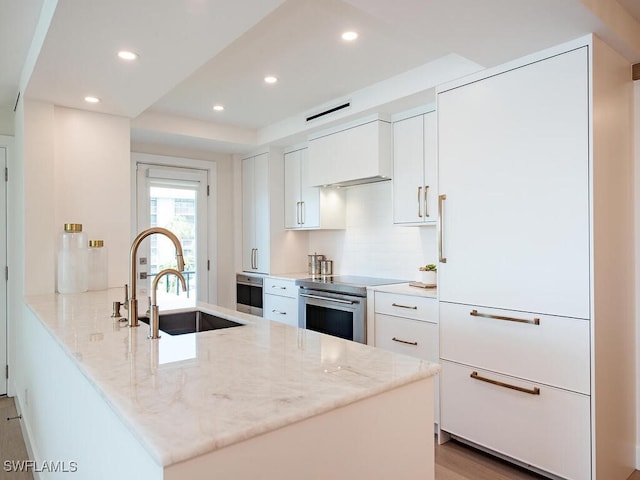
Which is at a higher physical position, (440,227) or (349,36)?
(349,36)

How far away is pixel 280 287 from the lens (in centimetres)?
421

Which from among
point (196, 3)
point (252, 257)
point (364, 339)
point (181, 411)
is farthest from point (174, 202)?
point (181, 411)

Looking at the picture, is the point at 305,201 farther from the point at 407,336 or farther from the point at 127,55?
the point at 127,55

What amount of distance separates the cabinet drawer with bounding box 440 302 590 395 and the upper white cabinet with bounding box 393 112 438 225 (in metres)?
0.81

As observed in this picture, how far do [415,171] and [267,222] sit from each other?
1841 mm

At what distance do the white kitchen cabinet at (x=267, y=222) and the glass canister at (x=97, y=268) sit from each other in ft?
5.80

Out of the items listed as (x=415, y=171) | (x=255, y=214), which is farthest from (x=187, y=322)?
(x=255, y=214)

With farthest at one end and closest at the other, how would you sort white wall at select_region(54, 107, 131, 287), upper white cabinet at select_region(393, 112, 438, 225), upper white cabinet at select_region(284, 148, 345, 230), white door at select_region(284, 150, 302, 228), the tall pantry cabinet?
white door at select_region(284, 150, 302, 228)
upper white cabinet at select_region(284, 148, 345, 230)
upper white cabinet at select_region(393, 112, 438, 225)
white wall at select_region(54, 107, 131, 287)
the tall pantry cabinet

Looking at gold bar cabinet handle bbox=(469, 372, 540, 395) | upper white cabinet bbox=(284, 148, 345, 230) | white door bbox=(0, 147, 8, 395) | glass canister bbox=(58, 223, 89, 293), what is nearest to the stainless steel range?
upper white cabinet bbox=(284, 148, 345, 230)

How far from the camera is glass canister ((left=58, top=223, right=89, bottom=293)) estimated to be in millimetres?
2771

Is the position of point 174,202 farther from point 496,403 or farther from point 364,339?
point 496,403

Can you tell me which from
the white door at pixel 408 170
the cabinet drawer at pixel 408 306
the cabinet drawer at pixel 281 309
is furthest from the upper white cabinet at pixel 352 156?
the cabinet drawer at pixel 281 309

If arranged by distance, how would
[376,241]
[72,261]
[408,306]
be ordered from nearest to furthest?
[72,261], [408,306], [376,241]

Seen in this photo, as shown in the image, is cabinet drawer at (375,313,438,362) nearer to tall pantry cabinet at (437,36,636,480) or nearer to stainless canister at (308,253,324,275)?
tall pantry cabinet at (437,36,636,480)
